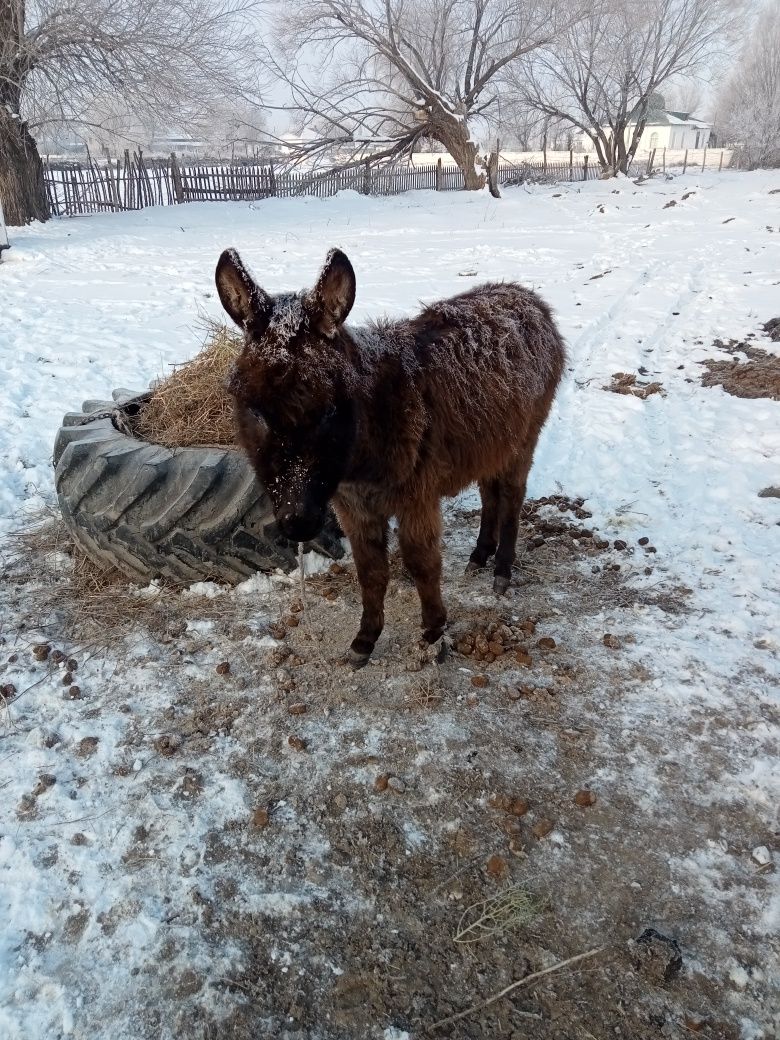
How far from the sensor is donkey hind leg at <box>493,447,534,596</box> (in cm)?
400

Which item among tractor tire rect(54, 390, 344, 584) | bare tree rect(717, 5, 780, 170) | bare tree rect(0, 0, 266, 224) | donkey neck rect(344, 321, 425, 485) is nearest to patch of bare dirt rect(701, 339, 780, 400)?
donkey neck rect(344, 321, 425, 485)

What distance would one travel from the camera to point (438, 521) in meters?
3.26

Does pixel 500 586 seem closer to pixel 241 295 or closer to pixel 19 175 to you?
pixel 241 295

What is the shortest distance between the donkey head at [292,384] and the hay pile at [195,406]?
1712 millimetres

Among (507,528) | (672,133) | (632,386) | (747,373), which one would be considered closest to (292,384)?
(507,528)

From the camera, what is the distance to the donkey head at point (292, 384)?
2.37m

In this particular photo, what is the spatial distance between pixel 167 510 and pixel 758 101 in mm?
57600

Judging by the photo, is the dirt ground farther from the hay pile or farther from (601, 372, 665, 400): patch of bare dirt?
(601, 372, 665, 400): patch of bare dirt

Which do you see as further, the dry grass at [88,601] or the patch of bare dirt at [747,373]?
the patch of bare dirt at [747,373]

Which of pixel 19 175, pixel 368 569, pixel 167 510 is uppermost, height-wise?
pixel 19 175

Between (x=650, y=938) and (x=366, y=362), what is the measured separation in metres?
2.28

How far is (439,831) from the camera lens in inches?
100

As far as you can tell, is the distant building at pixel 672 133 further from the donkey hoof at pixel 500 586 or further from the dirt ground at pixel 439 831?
the dirt ground at pixel 439 831

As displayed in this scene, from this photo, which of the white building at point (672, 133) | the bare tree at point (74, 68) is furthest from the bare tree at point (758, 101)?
the bare tree at point (74, 68)
